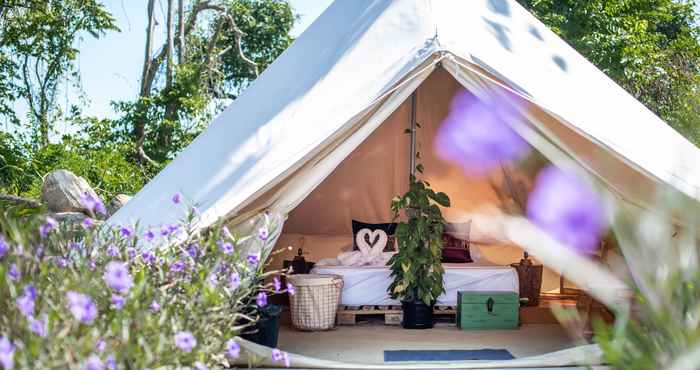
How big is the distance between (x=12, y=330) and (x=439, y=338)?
293 cm

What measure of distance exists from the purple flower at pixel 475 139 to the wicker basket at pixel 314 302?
1.60 metres

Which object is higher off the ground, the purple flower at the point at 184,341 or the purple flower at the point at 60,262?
the purple flower at the point at 60,262

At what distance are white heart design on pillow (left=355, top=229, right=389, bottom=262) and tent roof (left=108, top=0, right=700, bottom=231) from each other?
4.61 feet

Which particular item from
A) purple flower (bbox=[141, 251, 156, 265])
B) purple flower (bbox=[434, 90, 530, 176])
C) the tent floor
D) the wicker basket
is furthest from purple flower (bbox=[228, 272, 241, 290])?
purple flower (bbox=[434, 90, 530, 176])

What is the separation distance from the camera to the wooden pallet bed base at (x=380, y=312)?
16.0 ft

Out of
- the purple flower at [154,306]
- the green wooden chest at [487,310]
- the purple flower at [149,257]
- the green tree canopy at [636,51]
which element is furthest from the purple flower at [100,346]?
the green tree canopy at [636,51]

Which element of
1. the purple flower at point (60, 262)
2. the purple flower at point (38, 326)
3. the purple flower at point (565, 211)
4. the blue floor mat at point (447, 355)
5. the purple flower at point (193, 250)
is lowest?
the blue floor mat at point (447, 355)

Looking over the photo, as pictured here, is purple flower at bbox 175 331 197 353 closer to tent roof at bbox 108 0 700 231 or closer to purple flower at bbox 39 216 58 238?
purple flower at bbox 39 216 58 238

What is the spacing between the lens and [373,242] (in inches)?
211

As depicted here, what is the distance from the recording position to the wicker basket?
4520mm

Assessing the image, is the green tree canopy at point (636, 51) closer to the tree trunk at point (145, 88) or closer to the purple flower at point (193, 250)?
the tree trunk at point (145, 88)

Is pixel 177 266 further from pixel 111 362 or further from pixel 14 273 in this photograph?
pixel 111 362

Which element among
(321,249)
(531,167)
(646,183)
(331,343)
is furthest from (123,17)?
(646,183)

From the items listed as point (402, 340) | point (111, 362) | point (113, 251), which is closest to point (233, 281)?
point (113, 251)
